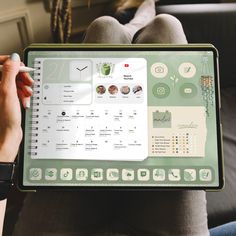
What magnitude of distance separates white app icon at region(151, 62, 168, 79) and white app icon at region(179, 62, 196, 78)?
0.03 meters

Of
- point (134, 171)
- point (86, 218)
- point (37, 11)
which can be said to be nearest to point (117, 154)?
point (134, 171)

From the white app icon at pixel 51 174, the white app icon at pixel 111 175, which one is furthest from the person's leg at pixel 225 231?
the white app icon at pixel 51 174

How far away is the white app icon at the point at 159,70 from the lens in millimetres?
791

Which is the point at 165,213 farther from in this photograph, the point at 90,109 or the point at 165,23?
the point at 165,23

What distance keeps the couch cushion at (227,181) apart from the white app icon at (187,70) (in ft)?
1.20

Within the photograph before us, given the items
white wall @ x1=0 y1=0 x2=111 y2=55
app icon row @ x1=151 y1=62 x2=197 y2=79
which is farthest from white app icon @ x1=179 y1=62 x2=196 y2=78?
white wall @ x1=0 y1=0 x2=111 y2=55

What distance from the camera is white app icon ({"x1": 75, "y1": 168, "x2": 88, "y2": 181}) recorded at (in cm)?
77

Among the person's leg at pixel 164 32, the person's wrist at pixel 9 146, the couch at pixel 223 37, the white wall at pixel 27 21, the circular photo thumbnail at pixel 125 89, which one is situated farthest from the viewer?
the white wall at pixel 27 21

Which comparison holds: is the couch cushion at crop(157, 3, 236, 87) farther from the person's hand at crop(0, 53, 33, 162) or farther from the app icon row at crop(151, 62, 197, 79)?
the person's hand at crop(0, 53, 33, 162)

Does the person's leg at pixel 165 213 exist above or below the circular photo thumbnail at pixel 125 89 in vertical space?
below

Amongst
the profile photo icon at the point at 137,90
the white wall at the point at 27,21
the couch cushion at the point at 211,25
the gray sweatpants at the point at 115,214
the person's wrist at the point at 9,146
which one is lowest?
the gray sweatpants at the point at 115,214

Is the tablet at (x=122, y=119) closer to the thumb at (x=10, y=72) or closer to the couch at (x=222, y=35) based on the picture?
the thumb at (x=10, y=72)

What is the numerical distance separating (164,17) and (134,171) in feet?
1.41

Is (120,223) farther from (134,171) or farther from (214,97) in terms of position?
(214,97)
